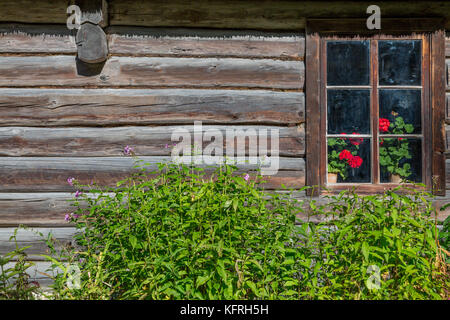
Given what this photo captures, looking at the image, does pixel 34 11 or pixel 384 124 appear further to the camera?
pixel 384 124

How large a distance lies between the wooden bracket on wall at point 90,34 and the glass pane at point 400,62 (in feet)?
8.26

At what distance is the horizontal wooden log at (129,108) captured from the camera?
3371 mm

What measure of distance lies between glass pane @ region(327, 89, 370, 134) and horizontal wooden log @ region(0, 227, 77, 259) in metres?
2.56

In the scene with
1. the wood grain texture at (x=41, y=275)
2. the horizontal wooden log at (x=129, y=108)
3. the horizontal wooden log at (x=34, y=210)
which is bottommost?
the wood grain texture at (x=41, y=275)

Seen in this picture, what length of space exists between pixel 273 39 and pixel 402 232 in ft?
6.56

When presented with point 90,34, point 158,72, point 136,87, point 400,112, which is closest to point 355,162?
point 400,112

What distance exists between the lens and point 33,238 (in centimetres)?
336

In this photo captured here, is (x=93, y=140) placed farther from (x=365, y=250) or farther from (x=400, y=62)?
(x=400, y=62)

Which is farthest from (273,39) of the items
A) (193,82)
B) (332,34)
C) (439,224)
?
(439,224)

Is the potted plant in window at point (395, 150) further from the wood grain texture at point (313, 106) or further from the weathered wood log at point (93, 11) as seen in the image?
the weathered wood log at point (93, 11)

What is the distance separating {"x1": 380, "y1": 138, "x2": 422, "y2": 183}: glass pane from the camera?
11.4 feet

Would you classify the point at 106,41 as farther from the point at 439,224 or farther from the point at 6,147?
the point at 439,224

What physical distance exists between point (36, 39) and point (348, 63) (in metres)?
2.86

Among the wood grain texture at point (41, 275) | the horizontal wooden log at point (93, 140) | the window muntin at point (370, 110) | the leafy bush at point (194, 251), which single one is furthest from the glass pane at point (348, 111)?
the wood grain texture at point (41, 275)
